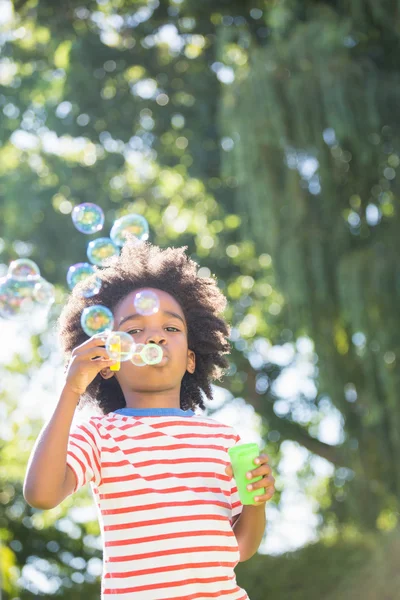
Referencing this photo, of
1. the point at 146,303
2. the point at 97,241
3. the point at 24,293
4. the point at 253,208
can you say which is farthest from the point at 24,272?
the point at 253,208

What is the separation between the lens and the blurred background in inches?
241

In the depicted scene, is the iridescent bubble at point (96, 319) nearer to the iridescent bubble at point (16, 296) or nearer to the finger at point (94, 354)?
the finger at point (94, 354)

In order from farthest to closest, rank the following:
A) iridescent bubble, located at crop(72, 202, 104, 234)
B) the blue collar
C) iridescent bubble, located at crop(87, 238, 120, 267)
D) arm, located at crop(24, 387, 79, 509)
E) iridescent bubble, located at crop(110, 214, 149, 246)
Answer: iridescent bubble, located at crop(72, 202, 104, 234) < iridescent bubble, located at crop(110, 214, 149, 246) < iridescent bubble, located at crop(87, 238, 120, 267) < the blue collar < arm, located at crop(24, 387, 79, 509)

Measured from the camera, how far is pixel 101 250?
2.81 meters

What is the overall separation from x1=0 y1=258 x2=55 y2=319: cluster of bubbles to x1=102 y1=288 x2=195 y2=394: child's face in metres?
0.59

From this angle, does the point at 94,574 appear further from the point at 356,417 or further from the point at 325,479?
the point at 325,479

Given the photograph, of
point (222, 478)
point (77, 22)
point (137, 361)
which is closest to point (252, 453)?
point (222, 478)

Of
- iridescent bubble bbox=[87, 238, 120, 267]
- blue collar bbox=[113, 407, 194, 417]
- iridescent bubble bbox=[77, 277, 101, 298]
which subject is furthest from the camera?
iridescent bubble bbox=[87, 238, 120, 267]

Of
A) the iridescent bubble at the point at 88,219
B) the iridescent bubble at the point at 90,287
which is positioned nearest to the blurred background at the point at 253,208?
the iridescent bubble at the point at 88,219

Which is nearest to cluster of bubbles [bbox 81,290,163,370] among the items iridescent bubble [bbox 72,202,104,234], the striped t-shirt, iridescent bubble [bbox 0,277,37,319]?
the striped t-shirt

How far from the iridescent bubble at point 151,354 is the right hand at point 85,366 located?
141mm

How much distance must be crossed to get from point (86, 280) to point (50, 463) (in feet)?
2.04

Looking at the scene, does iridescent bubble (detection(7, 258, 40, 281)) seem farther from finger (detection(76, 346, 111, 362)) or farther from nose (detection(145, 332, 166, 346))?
finger (detection(76, 346, 111, 362))

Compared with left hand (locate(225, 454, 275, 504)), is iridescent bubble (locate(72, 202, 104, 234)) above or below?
above
